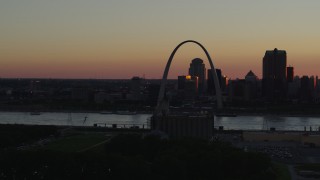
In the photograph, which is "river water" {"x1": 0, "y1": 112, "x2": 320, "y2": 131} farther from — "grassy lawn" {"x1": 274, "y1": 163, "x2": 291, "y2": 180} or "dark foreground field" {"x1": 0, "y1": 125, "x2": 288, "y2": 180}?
"dark foreground field" {"x1": 0, "y1": 125, "x2": 288, "y2": 180}

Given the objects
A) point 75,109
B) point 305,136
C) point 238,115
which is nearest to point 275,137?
point 305,136

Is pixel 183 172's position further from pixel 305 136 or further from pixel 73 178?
pixel 305 136

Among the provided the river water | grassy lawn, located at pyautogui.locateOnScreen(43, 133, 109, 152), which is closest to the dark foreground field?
grassy lawn, located at pyautogui.locateOnScreen(43, 133, 109, 152)

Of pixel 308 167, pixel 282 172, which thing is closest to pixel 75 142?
pixel 282 172

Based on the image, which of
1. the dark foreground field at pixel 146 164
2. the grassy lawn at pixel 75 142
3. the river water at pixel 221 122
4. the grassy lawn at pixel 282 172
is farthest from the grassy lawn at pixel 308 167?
the river water at pixel 221 122

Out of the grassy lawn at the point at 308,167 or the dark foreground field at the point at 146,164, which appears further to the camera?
the grassy lawn at the point at 308,167

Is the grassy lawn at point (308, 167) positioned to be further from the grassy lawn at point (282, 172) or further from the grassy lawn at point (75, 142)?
the grassy lawn at point (75, 142)

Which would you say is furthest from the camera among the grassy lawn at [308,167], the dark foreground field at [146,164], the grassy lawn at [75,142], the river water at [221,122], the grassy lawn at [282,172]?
the river water at [221,122]
